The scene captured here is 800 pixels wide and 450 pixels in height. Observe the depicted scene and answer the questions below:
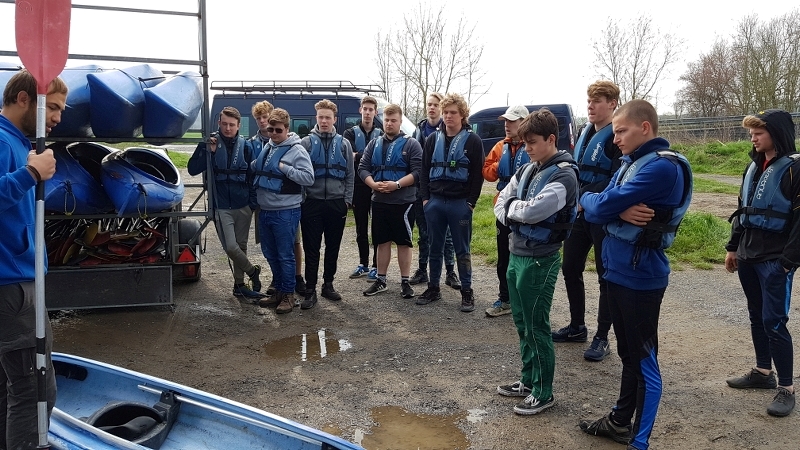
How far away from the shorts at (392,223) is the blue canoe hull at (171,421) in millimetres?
3879

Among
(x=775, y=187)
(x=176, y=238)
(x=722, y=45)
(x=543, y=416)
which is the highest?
(x=722, y=45)

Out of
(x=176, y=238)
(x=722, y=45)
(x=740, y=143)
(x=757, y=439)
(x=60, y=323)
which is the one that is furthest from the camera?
(x=722, y=45)

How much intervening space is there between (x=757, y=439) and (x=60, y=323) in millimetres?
6277

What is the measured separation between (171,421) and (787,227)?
166 inches

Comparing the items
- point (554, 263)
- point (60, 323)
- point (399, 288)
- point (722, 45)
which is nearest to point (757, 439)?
point (554, 263)

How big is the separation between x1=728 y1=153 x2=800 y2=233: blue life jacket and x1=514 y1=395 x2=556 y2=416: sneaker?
1.95 m

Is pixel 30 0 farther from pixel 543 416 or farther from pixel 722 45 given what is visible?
pixel 722 45

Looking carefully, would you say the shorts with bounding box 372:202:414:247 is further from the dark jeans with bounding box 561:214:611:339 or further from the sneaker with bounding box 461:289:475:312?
the dark jeans with bounding box 561:214:611:339

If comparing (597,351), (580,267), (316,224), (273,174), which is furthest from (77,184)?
(597,351)

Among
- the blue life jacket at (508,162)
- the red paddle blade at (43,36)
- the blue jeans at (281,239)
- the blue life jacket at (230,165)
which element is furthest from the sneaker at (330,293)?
the red paddle blade at (43,36)

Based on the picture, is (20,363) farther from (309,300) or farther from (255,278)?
(255,278)

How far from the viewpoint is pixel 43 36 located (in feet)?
10.2

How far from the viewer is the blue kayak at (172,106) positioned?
19.8 ft

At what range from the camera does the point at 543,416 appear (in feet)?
14.6
